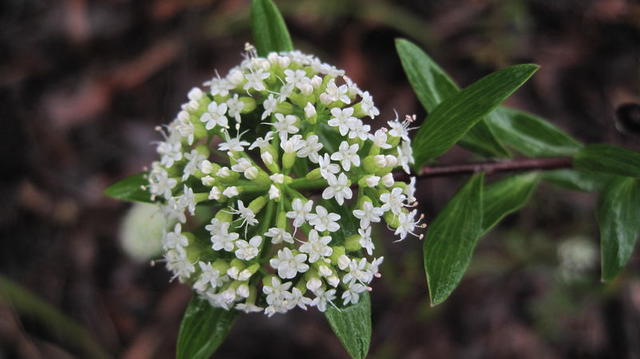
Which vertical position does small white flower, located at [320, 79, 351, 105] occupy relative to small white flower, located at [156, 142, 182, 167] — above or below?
below

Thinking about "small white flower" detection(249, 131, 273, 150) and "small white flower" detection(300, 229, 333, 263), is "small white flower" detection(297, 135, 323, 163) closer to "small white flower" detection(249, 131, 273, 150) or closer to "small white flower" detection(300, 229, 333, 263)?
"small white flower" detection(249, 131, 273, 150)

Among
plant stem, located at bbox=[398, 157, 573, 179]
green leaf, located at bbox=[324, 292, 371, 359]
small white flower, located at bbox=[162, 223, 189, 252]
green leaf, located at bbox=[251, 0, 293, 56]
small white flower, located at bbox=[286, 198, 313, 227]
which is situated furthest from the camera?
green leaf, located at bbox=[251, 0, 293, 56]

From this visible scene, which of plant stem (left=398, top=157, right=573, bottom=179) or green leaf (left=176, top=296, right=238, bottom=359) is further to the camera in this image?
plant stem (left=398, top=157, right=573, bottom=179)

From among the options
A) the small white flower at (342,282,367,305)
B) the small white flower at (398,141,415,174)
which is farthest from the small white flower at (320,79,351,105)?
the small white flower at (342,282,367,305)

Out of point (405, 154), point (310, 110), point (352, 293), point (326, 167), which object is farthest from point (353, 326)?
point (310, 110)

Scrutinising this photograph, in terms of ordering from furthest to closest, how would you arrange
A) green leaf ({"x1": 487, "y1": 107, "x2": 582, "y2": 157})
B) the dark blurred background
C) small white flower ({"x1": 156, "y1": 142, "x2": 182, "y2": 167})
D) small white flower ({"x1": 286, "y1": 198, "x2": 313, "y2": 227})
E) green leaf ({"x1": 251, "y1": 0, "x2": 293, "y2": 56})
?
the dark blurred background < green leaf ({"x1": 487, "y1": 107, "x2": 582, "y2": 157}) < green leaf ({"x1": 251, "y1": 0, "x2": 293, "y2": 56}) < small white flower ({"x1": 156, "y1": 142, "x2": 182, "y2": 167}) < small white flower ({"x1": 286, "y1": 198, "x2": 313, "y2": 227})

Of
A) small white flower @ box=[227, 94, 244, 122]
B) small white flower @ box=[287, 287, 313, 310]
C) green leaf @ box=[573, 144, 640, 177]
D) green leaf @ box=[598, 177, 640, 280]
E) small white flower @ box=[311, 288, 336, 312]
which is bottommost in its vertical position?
green leaf @ box=[598, 177, 640, 280]

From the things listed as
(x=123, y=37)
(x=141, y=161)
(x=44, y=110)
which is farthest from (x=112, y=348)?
(x=123, y=37)

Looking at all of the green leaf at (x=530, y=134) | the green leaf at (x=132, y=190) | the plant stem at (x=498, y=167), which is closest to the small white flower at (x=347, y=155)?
the plant stem at (x=498, y=167)
